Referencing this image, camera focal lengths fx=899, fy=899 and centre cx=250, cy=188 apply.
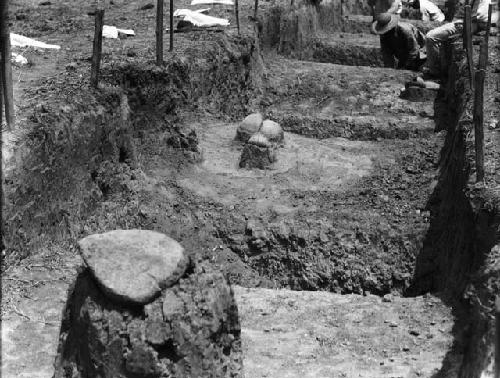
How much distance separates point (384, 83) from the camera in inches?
596

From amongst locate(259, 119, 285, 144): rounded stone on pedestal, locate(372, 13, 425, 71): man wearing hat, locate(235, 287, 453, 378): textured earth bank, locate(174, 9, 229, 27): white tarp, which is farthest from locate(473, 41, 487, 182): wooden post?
locate(372, 13, 425, 71): man wearing hat

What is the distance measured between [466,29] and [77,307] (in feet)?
22.9

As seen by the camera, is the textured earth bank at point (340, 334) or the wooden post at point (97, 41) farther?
the wooden post at point (97, 41)

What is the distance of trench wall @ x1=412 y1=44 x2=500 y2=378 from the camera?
6.12 meters

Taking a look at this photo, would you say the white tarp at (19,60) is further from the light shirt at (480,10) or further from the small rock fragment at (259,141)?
the light shirt at (480,10)

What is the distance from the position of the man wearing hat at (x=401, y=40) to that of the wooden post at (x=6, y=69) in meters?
9.92

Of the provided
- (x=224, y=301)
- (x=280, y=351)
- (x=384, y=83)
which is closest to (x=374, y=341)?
(x=280, y=351)

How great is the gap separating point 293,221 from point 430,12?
13244 millimetres

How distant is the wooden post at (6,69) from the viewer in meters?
8.23

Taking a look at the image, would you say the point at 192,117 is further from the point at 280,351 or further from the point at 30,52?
the point at 280,351

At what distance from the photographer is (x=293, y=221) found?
9.88 meters

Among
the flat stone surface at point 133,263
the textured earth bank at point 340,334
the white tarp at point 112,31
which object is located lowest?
the textured earth bank at point 340,334

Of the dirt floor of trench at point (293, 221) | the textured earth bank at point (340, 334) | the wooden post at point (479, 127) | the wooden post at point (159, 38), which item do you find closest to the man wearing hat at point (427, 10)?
the dirt floor of trench at point (293, 221)

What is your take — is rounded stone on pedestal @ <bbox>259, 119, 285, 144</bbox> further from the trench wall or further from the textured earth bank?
the textured earth bank
